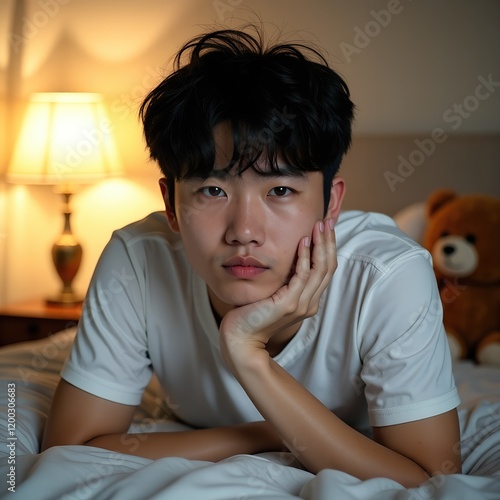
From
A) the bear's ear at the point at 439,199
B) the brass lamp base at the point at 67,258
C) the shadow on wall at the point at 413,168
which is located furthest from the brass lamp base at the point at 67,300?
the bear's ear at the point at 439,199

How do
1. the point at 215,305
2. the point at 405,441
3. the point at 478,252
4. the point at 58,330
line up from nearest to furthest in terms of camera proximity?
1. the point at 405,441
2. the point at 215,305
3. the point at 478,252
4. the point at 58,330

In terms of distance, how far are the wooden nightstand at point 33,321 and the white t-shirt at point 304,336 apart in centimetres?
144

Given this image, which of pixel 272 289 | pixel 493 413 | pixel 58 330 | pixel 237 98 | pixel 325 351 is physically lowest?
pixel 58 330

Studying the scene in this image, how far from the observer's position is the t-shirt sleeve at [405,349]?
1.18 m

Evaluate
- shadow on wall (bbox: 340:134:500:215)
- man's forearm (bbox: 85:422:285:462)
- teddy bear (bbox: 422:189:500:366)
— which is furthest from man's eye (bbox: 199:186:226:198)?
shadow on wall (bbox: 340:134:500:215)

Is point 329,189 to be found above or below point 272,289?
above

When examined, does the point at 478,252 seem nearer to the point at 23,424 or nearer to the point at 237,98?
the point at 237,98

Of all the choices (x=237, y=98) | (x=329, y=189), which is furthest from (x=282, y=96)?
(x=329, y=189)

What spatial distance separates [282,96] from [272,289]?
1.05 feet

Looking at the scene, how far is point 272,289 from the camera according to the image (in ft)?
4.00

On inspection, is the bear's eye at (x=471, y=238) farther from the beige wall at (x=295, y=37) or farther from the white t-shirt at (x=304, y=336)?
the white t-shirt at (x=304, y=336)

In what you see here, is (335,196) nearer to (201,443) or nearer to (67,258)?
(201,443)

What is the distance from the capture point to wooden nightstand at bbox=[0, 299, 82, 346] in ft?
9.47

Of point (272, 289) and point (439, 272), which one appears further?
point (439, 272)
